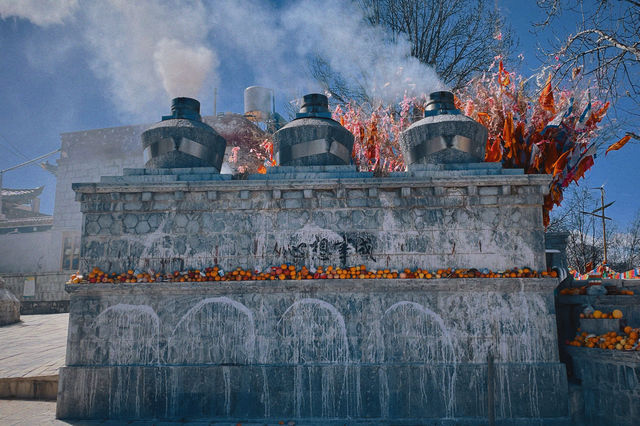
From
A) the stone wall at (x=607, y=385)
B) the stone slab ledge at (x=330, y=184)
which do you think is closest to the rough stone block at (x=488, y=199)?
the stone slab ledge at (x=330, y=184)

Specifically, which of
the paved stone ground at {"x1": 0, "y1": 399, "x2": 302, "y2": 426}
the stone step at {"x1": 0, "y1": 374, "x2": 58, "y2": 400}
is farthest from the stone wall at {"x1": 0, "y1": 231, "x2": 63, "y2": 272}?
the paved stone ground at {"x1": 0, "y1": 399, "x2": 302, "y2": 426}

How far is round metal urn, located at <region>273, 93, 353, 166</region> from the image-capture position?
7.56 m

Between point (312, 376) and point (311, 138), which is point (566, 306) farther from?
point (311, 138)

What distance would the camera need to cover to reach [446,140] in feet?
24.2

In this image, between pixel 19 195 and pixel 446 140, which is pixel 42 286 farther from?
pixel 446 140

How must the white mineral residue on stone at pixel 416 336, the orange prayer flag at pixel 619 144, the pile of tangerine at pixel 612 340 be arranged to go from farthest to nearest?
the orange prayer flag at pixel 619 144, the white mineral residue on stone at pixel 416 336, the pile of tangerine at pixel 612 340

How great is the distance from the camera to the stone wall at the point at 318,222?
6.84 metres

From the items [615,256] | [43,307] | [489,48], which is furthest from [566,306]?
[615,256]

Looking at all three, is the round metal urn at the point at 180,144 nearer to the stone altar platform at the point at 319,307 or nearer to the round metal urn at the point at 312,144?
the stone altar platform at the point at 319,307

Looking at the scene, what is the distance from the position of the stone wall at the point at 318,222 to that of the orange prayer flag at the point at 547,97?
3.66m

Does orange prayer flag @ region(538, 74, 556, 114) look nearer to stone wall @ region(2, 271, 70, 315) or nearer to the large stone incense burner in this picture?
the large stone incense burner

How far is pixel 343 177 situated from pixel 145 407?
4.97 metres

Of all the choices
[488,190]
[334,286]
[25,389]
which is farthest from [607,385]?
[25,389]

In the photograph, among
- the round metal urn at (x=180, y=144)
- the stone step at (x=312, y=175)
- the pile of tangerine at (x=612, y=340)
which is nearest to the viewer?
the pile of tangerine at (x=612, y=340)
